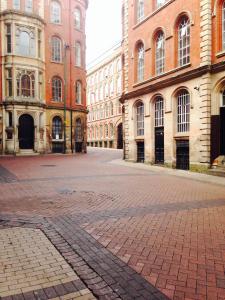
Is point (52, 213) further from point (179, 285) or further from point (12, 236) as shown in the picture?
point (179, 285)

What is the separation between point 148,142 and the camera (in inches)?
824

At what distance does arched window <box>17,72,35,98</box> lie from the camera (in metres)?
30.6

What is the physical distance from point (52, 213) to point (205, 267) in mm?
3971

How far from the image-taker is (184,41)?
17.9m

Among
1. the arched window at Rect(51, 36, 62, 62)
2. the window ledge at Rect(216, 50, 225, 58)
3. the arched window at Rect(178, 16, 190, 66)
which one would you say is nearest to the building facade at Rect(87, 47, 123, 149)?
the arched window at Rect(51, 36, 62, 62)

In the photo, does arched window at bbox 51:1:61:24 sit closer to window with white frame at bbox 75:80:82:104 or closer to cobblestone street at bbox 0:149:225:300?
window with white frame at bbox 75:80:82:104

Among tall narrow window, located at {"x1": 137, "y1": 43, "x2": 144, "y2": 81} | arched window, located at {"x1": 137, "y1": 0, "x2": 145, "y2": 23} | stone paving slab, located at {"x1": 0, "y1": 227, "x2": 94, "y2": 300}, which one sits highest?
arched window, located at {"x1": 137, "y1": 0, "x2": 145, "y2": 23}

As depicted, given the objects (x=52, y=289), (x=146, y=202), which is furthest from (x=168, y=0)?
(x=52, y=289)

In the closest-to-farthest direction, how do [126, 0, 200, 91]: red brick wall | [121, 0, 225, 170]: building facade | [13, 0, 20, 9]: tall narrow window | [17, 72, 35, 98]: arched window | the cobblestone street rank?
the cobblestone street, [121, 0, 225, 170]: building facade, [126, 0, 200, 91]: red brick wall, [17, 72, 35, 98]: arched window, [13, 0, 20, 9]: tall narrow window

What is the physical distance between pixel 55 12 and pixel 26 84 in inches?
370

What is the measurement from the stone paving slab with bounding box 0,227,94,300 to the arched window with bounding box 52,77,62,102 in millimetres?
29838

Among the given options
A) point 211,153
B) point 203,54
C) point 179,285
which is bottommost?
point 179,285

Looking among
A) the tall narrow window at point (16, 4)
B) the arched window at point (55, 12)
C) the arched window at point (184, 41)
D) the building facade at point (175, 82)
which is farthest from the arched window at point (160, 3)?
the tall narrow window at point (16, 4)

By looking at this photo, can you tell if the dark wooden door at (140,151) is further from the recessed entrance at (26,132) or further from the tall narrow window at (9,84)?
the tall narrow window at (9,84)
